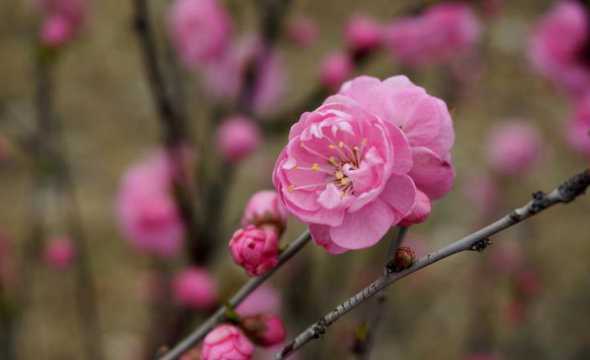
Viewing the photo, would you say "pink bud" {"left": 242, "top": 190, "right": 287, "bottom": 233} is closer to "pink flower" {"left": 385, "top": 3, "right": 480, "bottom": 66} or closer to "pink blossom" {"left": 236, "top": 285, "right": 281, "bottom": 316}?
"pink blossom" {"left": 236, "top": 285, "right": 281, "bottom": 316}

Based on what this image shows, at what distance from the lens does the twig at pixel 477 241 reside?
47 cm

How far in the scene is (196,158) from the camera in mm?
1725

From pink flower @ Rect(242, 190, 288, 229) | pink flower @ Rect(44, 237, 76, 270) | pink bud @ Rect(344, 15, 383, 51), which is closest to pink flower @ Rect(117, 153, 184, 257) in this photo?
pink flower @ Rect(44, 237, 76, 270)

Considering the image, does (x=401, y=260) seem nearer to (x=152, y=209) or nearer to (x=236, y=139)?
(x=236, y=139)

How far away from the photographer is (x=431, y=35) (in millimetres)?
1665

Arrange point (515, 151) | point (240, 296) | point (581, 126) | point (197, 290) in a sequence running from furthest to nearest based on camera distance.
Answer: point (515, 151) → point (197, 290) → point (581, 126) → point (240, 296)

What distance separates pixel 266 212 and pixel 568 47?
1.01 metres

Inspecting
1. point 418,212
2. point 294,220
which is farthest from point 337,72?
point 294,220

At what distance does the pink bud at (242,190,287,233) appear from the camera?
68cm

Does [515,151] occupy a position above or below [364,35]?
below

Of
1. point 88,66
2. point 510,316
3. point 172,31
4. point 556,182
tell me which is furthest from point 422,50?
point 88,66

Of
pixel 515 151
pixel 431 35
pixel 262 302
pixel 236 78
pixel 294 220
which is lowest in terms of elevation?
pixel 294 220

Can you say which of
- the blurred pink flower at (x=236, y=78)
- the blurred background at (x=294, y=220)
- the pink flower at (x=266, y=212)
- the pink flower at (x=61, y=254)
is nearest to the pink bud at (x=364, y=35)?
the blurred background at (x=294, y=220)

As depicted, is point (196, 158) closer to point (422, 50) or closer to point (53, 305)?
point (422, 50)
